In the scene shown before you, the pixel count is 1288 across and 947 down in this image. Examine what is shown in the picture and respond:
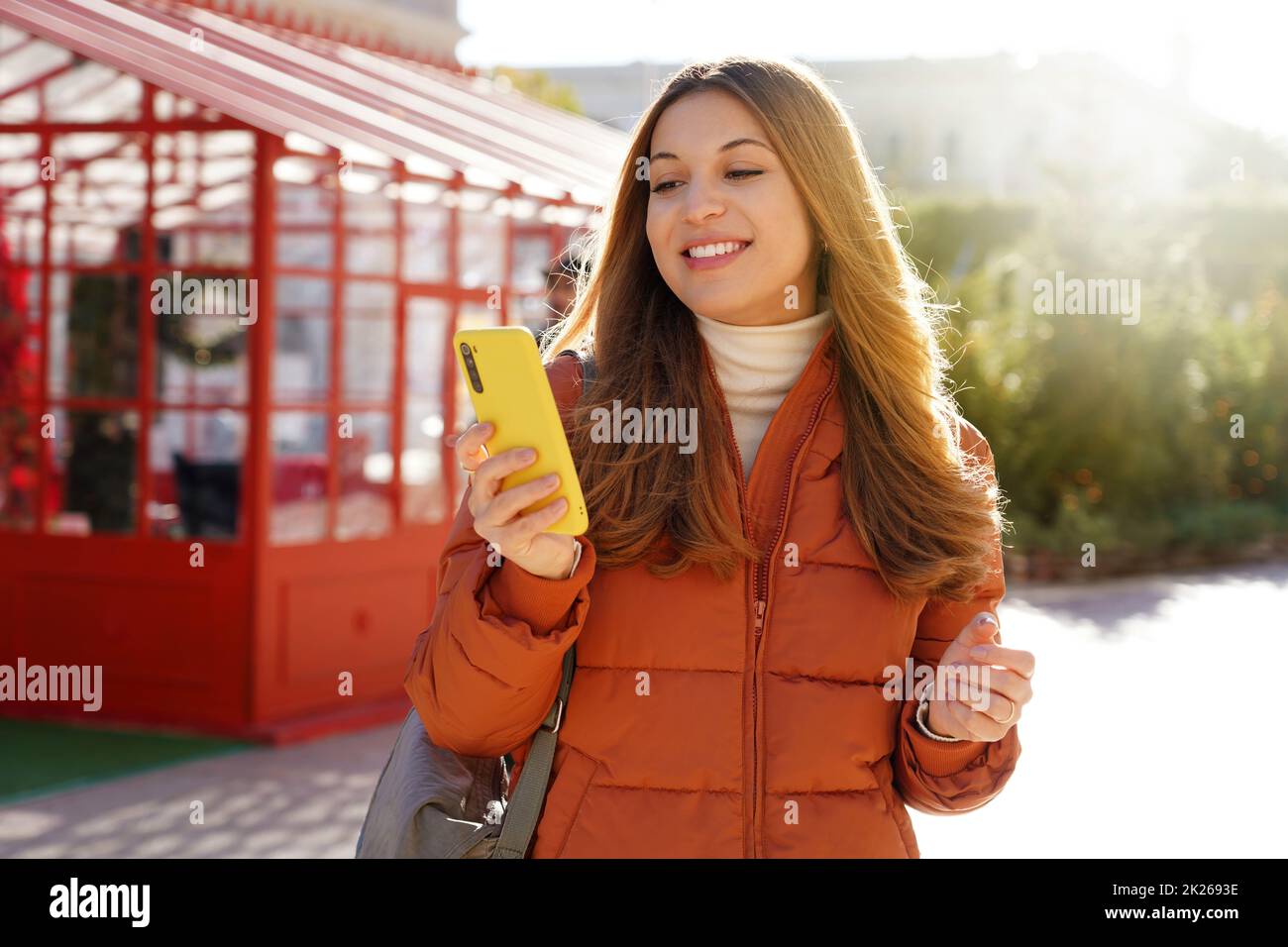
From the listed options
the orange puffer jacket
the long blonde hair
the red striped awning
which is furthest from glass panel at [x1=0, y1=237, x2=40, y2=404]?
the orange puffer jacket

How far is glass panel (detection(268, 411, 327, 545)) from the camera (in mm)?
7328

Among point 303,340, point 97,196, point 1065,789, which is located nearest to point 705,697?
point 1065,789

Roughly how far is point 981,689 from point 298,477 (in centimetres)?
592

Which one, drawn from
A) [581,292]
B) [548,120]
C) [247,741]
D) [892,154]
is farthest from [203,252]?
[892,154]

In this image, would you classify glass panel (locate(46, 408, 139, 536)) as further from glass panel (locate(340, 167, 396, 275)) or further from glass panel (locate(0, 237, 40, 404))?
glass panel (locate(340, 167, 396, 275))

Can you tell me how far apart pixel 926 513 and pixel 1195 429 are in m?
12.6

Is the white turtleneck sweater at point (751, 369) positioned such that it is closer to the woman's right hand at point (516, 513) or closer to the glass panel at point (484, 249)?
the woman's right hand at point (516, 513)

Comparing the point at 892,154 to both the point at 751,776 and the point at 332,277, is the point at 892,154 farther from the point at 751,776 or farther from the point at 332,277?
the point at 751,776

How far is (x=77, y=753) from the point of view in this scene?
6.83m

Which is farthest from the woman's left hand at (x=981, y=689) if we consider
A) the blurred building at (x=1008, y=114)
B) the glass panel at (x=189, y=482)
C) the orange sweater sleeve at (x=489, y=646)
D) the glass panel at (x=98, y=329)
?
the blurred building at (x=1008, y=114)

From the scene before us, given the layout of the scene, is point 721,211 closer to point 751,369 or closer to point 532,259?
point 751,369

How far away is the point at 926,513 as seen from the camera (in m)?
2.10

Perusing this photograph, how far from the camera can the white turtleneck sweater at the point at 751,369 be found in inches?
85.6

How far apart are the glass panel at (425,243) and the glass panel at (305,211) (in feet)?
1.62
